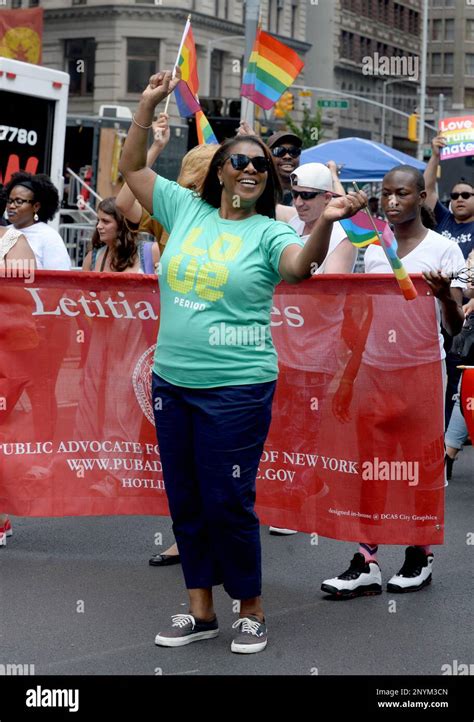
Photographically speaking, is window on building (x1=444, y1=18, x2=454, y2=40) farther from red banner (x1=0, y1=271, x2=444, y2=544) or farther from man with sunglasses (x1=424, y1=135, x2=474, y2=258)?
red banner (x1=0, y1=271, x2=444, y2=544)

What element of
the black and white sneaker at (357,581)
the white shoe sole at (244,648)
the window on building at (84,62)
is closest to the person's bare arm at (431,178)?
the black and white sneaker at (357,581)

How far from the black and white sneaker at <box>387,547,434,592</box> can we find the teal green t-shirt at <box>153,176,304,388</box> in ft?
4.85

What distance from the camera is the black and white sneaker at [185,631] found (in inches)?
206

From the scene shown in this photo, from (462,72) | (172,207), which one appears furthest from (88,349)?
(462,72)

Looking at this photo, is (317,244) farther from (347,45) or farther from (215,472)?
(347,45)

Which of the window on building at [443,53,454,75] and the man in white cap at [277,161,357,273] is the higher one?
the window on building at [443,53,454,75]

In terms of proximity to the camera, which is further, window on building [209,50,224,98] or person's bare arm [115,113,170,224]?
window on building [209,50,224,98]

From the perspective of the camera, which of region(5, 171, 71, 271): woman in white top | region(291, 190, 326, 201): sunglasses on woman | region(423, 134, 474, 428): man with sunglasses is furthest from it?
region(423, 134, 474, 428): man with sunglasses

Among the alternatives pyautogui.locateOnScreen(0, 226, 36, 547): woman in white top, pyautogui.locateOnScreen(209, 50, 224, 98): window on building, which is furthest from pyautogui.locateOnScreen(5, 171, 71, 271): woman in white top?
pyautogui.locateOnScreen(209, 50, 224, 98): window on building

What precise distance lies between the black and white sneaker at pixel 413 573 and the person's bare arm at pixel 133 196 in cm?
212

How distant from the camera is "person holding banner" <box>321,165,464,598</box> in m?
5.92

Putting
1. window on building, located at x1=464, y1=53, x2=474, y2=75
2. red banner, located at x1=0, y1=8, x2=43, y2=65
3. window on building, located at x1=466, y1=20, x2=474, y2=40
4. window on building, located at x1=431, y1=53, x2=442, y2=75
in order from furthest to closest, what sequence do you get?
window on building, located at x1=431, y1=53, x2=442, y2=75, window on building, located at x1=464, y1=53, x2=474, y2=75, window on building, located at x1=466, y1=20, x2=474, y2=40, red banner, located at x1=0, y1=8, x2=43, y2=65

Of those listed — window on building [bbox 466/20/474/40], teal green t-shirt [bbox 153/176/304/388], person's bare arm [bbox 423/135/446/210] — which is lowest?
teal green t-shirt [bbox 153/176/304/388]

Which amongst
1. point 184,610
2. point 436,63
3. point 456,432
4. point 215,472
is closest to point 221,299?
point 215,472
